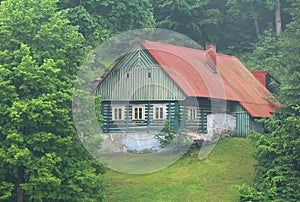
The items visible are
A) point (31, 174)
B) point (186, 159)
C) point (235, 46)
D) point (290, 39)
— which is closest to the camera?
point (31, 174)

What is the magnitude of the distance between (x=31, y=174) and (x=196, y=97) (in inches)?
542

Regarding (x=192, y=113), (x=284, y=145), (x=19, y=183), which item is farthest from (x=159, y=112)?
(x=19, y=183)

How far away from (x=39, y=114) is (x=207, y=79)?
1538cm

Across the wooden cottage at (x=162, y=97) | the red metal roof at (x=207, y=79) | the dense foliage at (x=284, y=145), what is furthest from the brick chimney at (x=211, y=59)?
the dense foliage at (x=284, y=145)

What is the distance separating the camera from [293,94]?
3244cm

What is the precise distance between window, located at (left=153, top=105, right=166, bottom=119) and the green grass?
3.23 meters

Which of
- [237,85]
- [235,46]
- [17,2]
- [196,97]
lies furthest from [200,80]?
[235,46]

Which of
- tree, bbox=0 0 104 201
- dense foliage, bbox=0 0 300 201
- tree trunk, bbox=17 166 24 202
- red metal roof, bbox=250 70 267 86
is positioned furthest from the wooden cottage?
tree trunk, bbox=17 166 24 202

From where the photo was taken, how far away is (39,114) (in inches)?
1122

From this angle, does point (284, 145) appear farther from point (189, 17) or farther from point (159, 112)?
point (189, 17)

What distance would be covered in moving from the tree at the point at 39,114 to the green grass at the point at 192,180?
8.67 ft

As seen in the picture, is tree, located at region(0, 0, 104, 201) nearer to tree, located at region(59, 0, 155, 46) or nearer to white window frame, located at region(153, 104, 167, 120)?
white window frame, located at region(153, 104, 167, 120)

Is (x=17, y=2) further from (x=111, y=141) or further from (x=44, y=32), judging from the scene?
(x=111, y=141)

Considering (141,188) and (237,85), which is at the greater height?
(237,85)
